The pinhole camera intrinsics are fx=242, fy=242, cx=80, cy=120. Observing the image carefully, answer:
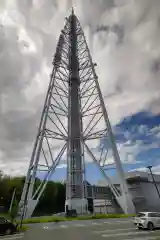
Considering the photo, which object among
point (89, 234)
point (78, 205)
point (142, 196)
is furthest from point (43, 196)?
point (89, 234)

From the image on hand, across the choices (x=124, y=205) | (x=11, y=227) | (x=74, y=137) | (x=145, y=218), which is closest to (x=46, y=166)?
(x=74, y=137)

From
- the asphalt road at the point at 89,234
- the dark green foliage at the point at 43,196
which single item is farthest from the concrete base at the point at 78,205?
the dark green foliage at the point at 43,196

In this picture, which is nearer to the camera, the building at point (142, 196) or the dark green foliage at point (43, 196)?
the building at point (142, 196)

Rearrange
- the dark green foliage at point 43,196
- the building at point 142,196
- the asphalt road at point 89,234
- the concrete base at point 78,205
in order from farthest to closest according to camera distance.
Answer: the dark green foliage at point 43,196 → the building at point 142,196 → the concrete base at point 78,205 → the asphalt road at point 89,234

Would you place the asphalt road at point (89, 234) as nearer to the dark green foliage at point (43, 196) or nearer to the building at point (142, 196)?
the building at point (142, 196)

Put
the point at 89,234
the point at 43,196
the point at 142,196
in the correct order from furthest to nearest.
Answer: the point at 43,196
the point at 142,196
the point at 89,234

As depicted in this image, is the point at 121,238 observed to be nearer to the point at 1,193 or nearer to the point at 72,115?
the point at 72,115

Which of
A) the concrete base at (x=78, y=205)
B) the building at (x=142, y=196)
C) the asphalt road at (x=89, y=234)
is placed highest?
the building at (x=142, y=196)

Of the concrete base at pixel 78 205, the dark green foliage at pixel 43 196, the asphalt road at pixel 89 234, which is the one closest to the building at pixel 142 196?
the dark green foliage at pixel 43 196

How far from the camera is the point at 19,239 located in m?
15.8

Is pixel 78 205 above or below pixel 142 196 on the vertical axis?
below

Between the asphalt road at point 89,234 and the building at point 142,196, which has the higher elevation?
the building at point 142,196

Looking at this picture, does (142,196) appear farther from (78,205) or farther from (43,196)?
(78,205)

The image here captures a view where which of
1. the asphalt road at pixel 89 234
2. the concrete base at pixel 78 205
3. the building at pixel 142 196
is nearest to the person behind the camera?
the asphalt road at pixel 89 234
